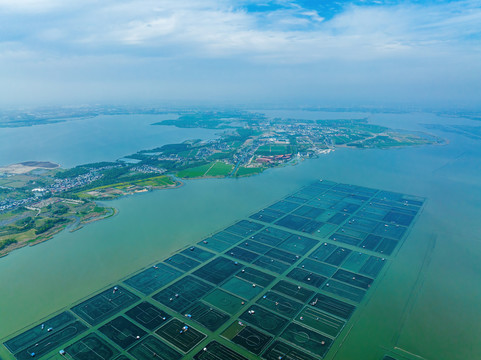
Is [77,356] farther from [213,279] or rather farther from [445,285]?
[445,285]

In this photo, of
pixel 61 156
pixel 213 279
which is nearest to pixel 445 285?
pixel 213 279

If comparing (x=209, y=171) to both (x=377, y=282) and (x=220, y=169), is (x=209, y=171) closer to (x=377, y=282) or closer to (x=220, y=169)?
(x=220, y=169)

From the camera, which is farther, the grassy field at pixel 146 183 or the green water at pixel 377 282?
the grassy field at pixel 146 183

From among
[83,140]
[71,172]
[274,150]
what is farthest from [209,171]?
[83,140]

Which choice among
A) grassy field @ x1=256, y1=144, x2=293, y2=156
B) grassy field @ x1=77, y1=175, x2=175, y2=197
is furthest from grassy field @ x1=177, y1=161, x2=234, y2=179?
grassy field @ x1=256, y1=144, x2=293, y2=156

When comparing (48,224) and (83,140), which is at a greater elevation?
(83,140)

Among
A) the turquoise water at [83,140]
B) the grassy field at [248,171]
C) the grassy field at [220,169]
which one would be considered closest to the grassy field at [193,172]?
the grassy field at [220,169]

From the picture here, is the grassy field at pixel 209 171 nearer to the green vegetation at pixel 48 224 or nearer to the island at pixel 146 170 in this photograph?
the island at pixel 146 170
